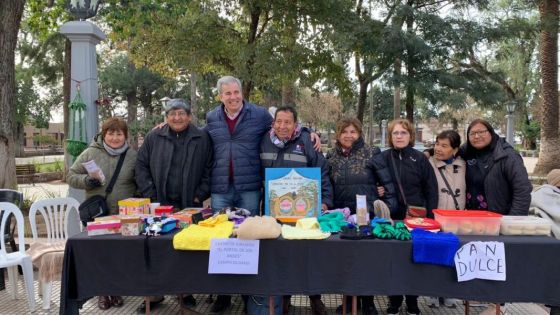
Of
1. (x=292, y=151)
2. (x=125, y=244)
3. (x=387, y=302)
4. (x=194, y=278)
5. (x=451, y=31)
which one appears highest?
(x=451, y=31)

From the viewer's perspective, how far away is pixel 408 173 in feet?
11.7

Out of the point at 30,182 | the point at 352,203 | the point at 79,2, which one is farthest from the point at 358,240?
the point at 30,182

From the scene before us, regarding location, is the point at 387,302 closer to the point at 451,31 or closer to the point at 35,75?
the point at 451,31

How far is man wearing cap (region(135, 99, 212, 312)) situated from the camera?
365cm

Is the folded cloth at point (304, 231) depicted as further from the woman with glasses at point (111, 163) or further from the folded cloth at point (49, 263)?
the folded cloth at point (49, 263)

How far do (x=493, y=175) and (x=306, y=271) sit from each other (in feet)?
6.16

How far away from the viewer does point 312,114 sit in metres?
44.6

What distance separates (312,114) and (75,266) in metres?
42.3

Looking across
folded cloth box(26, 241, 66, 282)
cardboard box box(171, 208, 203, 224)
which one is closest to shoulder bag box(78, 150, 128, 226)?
folded cloth box(26, 241, 66, 282)

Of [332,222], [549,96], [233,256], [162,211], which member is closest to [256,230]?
[233,256]

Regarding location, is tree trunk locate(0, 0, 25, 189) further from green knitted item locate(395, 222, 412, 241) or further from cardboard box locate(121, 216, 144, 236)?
green knitted item locate(395, 222, 412, 241)

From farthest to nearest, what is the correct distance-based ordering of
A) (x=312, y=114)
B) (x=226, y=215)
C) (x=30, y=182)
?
1. (x=312, y=114)
2. (x=30, y=182)
3. (x=226, y=215)

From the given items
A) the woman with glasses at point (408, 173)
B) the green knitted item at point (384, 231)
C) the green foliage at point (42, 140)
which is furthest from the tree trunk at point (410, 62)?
the green foliage at point (42, 140)

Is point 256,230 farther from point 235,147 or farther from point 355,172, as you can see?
point 355,172
